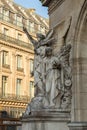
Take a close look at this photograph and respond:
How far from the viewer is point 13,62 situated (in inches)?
2089

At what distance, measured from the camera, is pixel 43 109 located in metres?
9.21

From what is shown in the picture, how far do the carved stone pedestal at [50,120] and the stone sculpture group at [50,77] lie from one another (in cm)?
18

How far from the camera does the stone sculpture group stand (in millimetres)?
9078

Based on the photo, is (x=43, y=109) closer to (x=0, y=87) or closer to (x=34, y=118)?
(x=34, y=118)

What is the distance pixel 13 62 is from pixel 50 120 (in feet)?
145

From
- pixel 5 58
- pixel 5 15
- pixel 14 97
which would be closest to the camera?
pixel 14 97

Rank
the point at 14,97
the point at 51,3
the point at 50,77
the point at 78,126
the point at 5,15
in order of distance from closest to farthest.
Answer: the point at 78,126 < the point at 50,77 < the point at 51,3 < the point at 14,97 < the point at 5,15

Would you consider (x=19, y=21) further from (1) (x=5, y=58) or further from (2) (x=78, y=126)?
(2) (x=78, y=126)

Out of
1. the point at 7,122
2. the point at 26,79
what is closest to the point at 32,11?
the point at 26,79

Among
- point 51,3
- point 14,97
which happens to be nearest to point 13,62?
point 14,97

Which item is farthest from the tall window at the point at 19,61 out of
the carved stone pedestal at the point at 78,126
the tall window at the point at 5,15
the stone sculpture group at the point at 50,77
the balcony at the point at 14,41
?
the carved stone pedestal at the point at 78,126

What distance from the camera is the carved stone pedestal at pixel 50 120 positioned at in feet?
29.4

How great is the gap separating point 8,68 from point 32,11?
54.4ft

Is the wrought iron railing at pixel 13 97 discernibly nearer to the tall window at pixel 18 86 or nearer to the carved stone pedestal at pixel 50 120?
the tall window at pixel 18 86
